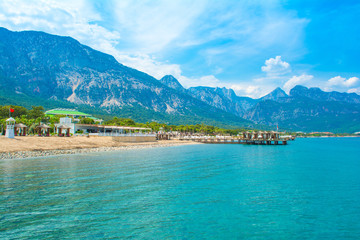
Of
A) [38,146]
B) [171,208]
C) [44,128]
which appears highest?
[44,128]

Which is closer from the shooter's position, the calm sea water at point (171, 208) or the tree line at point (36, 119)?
the calm sea water at point (171, 208)

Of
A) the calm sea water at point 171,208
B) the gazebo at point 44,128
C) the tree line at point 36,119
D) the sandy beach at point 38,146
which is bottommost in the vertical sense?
the calm sea water at point 171,208

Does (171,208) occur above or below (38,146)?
below

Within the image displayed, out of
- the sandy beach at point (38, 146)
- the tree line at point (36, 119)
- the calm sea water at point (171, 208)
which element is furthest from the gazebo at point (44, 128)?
the calm sea water at point (171, 208)

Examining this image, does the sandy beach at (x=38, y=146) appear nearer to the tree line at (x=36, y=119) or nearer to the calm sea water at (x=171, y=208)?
the tree line at (x=36, y=119)

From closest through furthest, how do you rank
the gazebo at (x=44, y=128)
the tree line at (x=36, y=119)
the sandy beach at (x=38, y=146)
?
the sandy beach at (x=38, y=146)
the gazebo at (x=44, y=128)
the tree line at (x=36, y=119)

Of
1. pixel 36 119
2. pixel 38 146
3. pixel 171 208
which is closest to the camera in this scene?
pixel 171 208

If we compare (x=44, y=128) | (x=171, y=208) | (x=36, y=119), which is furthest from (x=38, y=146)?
(x=171, y=208)

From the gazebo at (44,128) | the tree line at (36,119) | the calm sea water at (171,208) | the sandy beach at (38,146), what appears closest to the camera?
the calm sea water at (171,208)

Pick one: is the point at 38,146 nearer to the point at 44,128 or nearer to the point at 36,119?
the point at 44,128

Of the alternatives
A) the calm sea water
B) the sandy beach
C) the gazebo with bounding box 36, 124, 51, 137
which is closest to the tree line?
the gazebo with bounding box 36, 124, 51, 137

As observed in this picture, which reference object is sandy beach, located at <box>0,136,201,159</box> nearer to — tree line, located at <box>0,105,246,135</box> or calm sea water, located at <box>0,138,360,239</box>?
tree line, located at <box>0,105,246,135</box>

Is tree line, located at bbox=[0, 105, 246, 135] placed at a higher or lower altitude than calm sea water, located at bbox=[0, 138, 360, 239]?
higher

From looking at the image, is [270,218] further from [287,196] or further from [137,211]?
[137,211]
